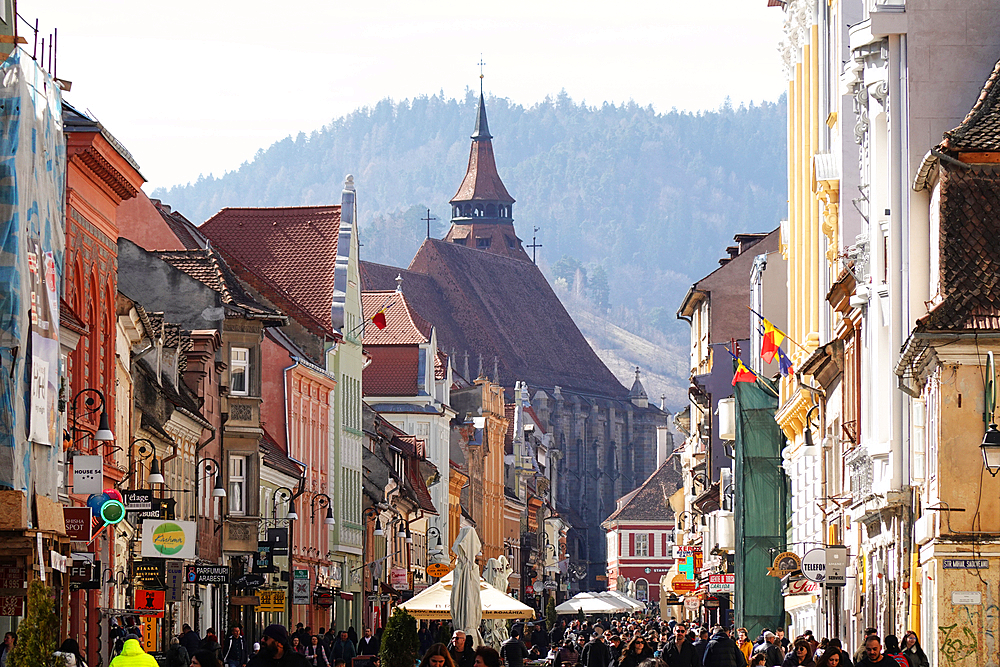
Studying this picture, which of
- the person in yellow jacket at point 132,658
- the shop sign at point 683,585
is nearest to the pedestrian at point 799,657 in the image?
the person in yellow jacket at point 132,658

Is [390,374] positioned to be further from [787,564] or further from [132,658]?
[132,658]

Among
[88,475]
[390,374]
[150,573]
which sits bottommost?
[150,573]

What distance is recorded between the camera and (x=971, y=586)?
26906 millimetres

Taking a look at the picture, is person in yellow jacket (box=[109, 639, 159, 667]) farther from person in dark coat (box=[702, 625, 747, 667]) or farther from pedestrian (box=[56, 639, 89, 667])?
person in dark coat (box=[702, 625, 747, 667])

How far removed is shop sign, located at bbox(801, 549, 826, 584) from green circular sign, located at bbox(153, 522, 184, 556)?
12.1 meters

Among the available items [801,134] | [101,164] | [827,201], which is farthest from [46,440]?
[801,134]

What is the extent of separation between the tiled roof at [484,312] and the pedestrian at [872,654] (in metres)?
142

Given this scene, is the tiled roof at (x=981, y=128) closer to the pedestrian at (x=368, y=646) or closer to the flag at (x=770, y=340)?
the flag at (x=770, y=340)

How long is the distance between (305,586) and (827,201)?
18.8m

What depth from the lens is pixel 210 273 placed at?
170 feet

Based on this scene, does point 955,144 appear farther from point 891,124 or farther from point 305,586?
point 305,586

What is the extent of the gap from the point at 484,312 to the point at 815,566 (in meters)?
148

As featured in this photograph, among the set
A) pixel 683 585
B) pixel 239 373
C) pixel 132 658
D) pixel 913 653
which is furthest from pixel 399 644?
pixel 683 585

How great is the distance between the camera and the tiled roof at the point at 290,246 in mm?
67438
